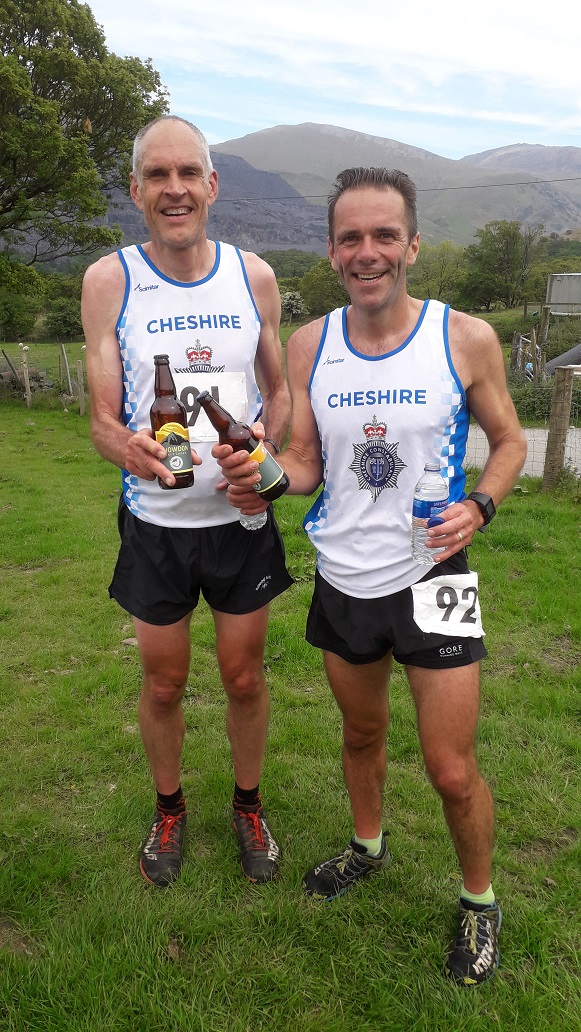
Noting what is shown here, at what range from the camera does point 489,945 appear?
267 cm

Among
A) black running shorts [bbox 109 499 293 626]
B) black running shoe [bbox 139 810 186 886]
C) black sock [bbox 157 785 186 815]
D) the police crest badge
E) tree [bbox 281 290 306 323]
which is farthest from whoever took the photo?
tree [bbox 281 290 306 323]

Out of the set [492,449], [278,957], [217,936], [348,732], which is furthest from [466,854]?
[492,449]

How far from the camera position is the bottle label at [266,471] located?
254 centimetres

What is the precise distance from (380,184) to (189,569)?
1648 mm

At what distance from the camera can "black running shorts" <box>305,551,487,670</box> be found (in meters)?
2.51

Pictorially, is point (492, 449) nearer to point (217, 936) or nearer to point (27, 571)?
point (217, 936)

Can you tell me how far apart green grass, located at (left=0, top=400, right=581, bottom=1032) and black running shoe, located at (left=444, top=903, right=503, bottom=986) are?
0.06 m

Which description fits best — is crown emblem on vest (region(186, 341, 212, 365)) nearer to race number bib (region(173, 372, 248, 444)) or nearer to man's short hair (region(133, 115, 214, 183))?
race number bib (region(173, 372, 248, 444))

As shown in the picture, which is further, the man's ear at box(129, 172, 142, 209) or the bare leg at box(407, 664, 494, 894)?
the man's ear at box(129, 172, 142, 209)

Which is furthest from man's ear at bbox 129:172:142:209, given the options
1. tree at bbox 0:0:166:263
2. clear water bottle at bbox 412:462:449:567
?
tree at bbox 0:0:166:263

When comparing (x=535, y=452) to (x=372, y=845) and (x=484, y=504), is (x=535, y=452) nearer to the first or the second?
(x=372, y=845)

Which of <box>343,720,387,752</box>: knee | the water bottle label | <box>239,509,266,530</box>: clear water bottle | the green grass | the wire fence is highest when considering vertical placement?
the water bottle label

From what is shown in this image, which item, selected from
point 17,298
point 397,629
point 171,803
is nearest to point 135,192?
point 397,629

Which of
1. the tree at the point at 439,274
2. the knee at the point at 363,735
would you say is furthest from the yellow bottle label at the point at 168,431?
the tree at the point at 439,274
